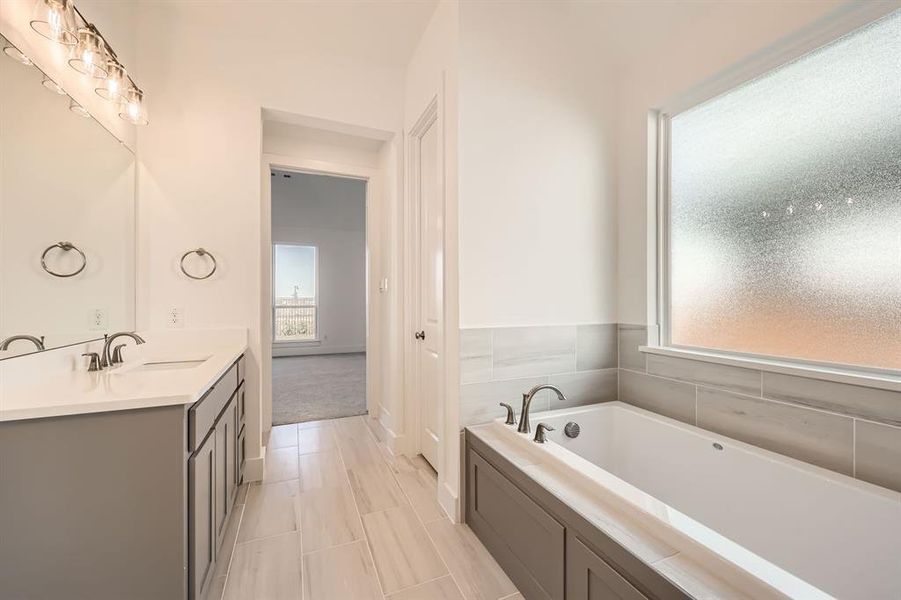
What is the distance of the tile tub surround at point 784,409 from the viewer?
128 cm

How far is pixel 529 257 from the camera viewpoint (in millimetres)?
2008

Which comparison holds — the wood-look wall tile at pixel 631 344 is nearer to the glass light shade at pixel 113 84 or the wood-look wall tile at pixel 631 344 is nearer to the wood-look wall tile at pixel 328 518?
the wood-look wall tile at pixel 328 518

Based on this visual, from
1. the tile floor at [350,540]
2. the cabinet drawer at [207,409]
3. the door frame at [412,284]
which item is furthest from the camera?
the door frame at [412,284]

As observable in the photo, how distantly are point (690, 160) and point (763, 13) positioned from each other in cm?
65

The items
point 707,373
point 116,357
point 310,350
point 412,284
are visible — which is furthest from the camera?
point 310,350

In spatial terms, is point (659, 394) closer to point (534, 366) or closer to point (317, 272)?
point (534, 366)

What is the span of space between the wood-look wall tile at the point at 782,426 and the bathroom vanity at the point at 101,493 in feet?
7.26

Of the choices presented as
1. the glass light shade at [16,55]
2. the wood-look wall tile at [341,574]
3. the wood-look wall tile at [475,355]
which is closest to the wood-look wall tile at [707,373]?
the wood-look wall tile at [475,355]

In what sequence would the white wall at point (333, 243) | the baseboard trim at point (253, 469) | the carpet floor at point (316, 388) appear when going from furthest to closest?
Result: 1. the white wall at point (333, 243)
2. the carpet floor at point (316, 388)
3. the baseboard trim at point (253, 469)

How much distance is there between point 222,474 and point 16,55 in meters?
1.73

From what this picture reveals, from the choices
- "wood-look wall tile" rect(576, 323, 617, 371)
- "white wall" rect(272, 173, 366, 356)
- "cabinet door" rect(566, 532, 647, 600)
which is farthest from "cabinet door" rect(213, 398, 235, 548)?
"white wall" rect(272, 173, 366, 356)

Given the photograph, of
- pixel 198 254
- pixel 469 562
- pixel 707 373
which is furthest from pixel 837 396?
pixel 198 254

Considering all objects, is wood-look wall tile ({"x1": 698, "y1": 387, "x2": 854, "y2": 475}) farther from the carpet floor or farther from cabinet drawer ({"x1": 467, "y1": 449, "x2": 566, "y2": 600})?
the carpet floor

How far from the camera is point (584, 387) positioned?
2.17m
